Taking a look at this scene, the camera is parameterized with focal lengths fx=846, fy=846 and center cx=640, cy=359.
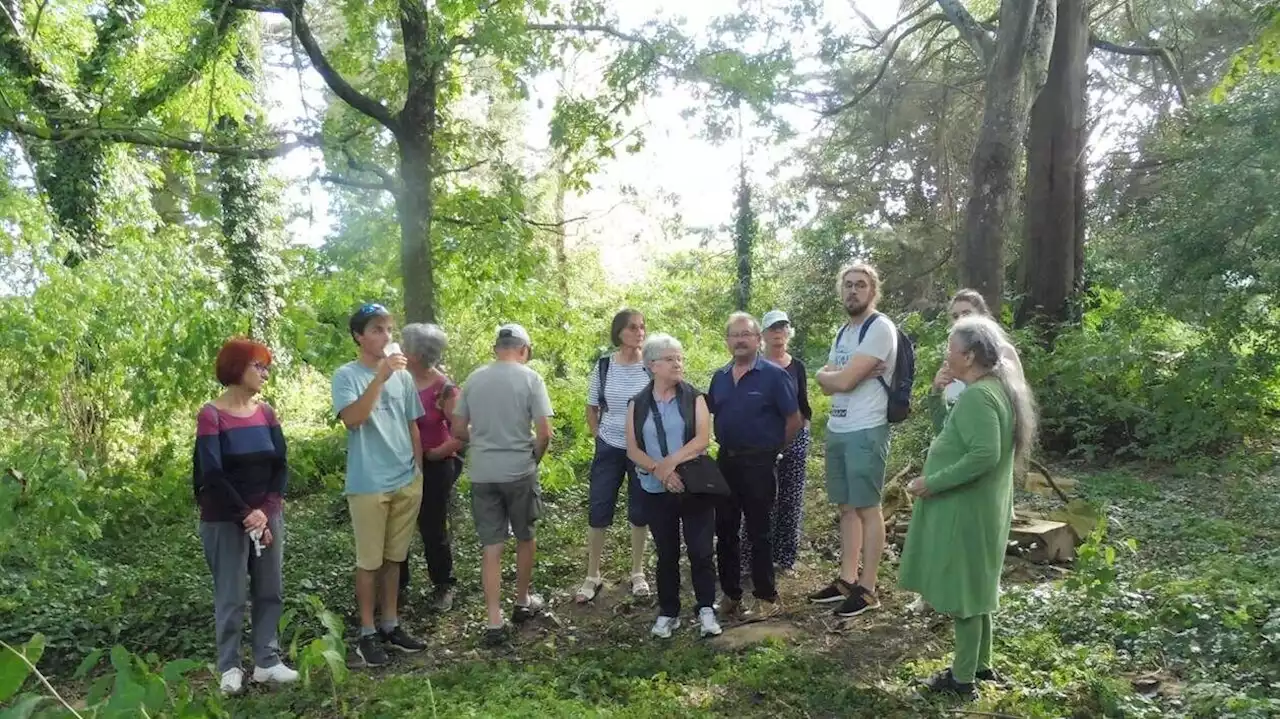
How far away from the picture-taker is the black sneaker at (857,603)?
484 centimetres

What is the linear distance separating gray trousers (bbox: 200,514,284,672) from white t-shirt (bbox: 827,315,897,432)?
3.08 metres

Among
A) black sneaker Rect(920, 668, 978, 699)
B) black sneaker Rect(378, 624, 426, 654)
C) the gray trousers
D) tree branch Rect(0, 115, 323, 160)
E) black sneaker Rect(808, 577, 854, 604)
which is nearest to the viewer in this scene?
black sneaker Rect(920, 668, 978, 699)

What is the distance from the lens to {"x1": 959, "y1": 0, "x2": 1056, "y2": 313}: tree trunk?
827 cm

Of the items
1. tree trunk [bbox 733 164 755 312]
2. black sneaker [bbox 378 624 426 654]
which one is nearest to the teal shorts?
black sneaker [bbox 378 624 426 654]

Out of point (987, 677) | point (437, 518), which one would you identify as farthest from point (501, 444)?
point (987, 677)

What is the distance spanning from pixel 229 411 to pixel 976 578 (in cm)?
352

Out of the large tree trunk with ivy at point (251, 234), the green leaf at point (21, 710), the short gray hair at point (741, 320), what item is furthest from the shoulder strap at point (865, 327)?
the large tree trunk with ivy at point (251, 234)

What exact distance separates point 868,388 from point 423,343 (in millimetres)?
2674

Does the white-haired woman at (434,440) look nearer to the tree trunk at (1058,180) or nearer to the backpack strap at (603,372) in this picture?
the backpack strap at (603,372)

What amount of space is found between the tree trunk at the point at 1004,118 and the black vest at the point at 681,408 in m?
5.30

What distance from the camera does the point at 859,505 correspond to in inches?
187

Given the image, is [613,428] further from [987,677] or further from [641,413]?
[987,677]

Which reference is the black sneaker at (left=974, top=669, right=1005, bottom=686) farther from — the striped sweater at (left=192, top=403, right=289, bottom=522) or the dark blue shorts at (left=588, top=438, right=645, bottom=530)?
the striped sweater at (left=192, top=403, right=289, bottom=522)

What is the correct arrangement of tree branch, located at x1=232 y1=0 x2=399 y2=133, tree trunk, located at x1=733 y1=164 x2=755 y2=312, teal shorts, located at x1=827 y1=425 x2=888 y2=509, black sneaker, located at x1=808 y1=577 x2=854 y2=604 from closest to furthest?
teal shorts, located at x1=827 y1=425 x2=888 y2=509 < black sneaker, located at x1=808 y1=577 x2=854 y2=604 < tree branch, located at x1=232 y1=0 x2=399 y2=133 < tree trunk, located at x1=733 y1=164 x2=755 y2=312
